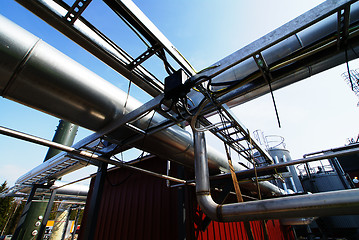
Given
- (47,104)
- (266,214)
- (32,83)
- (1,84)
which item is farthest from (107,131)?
(266,214)

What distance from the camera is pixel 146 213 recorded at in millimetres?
4453

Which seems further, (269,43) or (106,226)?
(106,226)

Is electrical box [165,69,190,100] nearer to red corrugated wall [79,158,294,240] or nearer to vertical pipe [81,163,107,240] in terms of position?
vertical pipe [81,163,107,240]

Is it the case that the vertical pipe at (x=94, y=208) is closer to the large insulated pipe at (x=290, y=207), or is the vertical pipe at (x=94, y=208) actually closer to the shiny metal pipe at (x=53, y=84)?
the shiny metal pipe at (x=53, y=84)

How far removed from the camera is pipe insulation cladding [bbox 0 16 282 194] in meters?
1.26

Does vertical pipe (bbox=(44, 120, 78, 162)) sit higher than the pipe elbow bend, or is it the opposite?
vertical pipe (bbox=(44, 120, 78, 162))

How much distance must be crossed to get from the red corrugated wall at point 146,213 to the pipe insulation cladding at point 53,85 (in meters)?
2.15

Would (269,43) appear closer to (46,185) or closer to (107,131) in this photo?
(107,131)

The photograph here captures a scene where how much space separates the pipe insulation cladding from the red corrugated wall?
7.06 ft

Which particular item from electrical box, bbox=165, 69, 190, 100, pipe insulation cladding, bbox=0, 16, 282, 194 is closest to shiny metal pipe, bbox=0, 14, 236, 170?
pipe insulation cladding, bbox=0, 16, 282, 194

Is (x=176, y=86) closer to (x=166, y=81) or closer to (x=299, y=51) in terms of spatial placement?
(x=166, y=81)

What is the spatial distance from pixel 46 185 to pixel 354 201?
714cm

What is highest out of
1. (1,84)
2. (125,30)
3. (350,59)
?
(125,30)

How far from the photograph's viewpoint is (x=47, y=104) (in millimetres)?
1537
